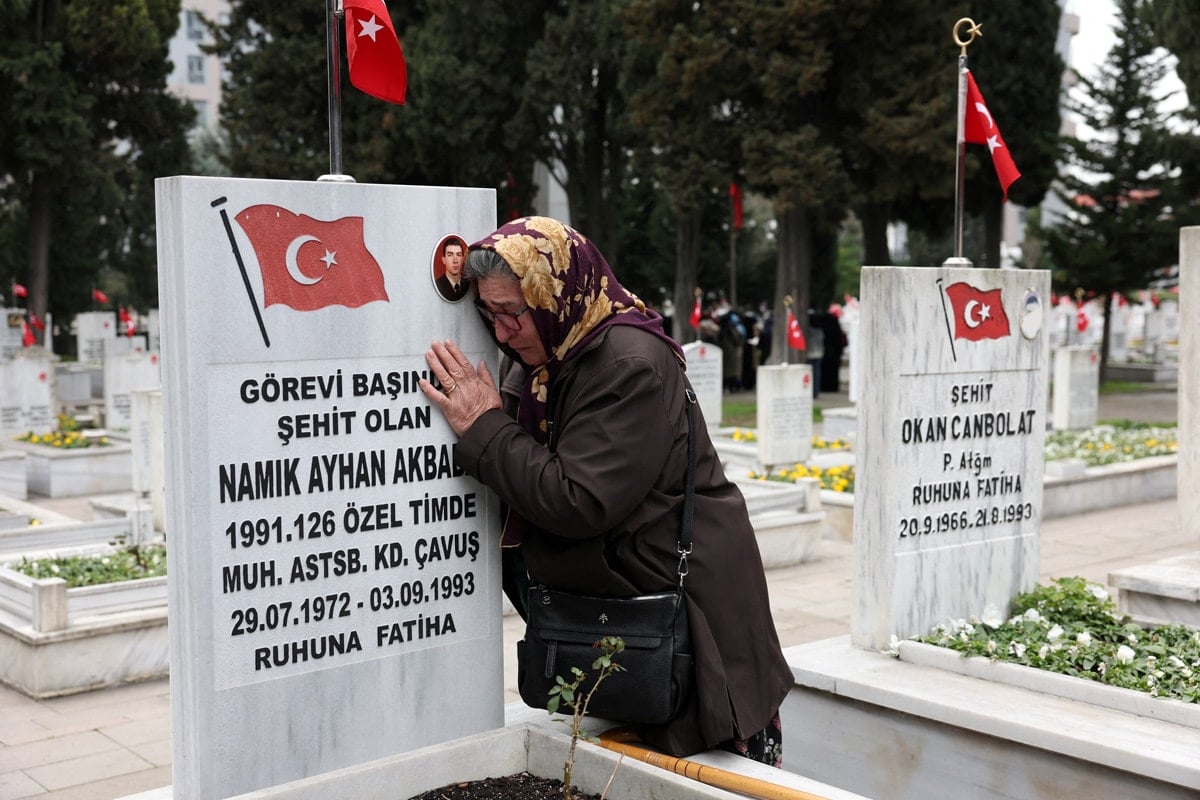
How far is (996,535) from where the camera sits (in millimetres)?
5523

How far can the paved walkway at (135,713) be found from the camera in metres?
5.27

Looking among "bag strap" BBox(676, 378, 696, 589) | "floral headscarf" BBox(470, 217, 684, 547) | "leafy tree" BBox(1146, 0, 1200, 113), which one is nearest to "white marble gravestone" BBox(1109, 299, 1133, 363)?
"leafy tree" BBox(1146, 0, 1200, 113)

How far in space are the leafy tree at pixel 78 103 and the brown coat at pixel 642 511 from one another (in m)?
28.0

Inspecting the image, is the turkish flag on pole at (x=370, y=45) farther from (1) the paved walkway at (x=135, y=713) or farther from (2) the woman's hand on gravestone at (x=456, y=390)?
(1) the paved walkway at (x=135, y=713)

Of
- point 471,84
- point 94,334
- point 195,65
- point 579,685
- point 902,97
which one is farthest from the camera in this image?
point 195,65

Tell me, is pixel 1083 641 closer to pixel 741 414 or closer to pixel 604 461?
pixel 604 461

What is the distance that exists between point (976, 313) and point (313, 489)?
316 centimetres

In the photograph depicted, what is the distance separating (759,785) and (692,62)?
20.6m

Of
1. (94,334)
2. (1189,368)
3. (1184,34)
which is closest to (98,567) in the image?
(1189,368)

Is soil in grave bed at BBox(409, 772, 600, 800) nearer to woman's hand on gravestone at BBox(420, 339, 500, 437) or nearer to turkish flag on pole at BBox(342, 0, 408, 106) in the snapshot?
woman's hand on gravestone at BBox(420, 339, 500, 437)

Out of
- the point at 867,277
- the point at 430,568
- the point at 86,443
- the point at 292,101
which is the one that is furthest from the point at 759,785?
the point at 292,101

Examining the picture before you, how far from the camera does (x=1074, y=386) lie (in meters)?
16.1

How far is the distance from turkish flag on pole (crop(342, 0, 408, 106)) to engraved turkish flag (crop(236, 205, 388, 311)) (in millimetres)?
458

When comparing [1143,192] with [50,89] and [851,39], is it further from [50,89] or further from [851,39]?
[50,89]
